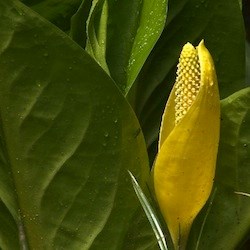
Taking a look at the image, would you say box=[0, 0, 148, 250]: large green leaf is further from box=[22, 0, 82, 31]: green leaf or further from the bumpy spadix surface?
box=[22, 0, 82, 31]: green leaf

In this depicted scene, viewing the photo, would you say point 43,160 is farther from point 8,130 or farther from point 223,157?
point 223,157

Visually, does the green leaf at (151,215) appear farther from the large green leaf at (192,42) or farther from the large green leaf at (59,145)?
the large green leaf at (192,42)

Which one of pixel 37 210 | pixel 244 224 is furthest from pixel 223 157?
pixel 37 210

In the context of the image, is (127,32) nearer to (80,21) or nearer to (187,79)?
(80,21)

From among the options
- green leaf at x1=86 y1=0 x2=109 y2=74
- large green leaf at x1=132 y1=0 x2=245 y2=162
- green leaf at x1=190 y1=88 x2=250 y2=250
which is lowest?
green leaf at x1=190 y1=88 x2=250 y2=250

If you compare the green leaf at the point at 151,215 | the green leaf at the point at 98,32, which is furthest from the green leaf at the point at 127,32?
the green leaf at the point at 151,215

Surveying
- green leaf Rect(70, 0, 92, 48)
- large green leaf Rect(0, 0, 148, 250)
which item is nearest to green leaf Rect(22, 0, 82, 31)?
green leaf Rect(70, 0, 92, 48)
